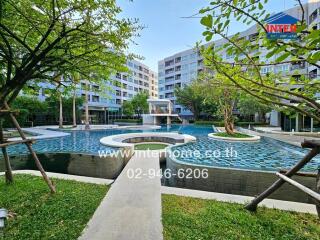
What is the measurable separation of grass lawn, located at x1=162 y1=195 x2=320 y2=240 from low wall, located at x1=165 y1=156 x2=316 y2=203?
66.3 inches

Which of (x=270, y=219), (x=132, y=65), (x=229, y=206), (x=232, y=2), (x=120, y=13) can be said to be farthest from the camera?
(x=132, y=65)

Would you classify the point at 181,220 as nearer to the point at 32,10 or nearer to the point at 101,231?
the point at 101,231

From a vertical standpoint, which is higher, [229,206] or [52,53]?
[52,53]

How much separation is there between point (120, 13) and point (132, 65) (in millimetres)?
59376

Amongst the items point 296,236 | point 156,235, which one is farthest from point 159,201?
point 296,236

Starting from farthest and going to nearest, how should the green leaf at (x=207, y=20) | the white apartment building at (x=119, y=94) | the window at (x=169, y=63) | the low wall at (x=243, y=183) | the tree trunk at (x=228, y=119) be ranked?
the window at (x=169, y=63) → the white apartment building at (x=119, y=94) → the tree trunk at (x=228, y=119) → the low wall at (x=243, y=183) → the green leaf at (x=207, y=20)

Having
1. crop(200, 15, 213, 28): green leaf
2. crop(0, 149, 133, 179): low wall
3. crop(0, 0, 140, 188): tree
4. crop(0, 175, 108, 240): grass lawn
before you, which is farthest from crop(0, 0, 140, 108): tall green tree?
crop(0, 149, 133, 179): low wall

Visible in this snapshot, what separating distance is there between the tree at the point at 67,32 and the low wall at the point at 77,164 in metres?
5.33

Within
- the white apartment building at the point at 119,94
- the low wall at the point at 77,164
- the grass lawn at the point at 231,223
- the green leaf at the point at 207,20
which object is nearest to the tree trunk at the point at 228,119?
the low wall at the point at 77,164

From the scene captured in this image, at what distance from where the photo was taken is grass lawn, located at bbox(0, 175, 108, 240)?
11.7 ft

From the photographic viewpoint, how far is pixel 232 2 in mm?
1672

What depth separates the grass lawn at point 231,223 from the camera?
3.46 m

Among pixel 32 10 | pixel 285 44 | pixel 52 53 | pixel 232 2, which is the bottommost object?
pixel 285 44

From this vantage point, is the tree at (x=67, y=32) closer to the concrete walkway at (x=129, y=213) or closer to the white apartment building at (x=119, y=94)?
the concrete walkway at (x=129, y=213)
